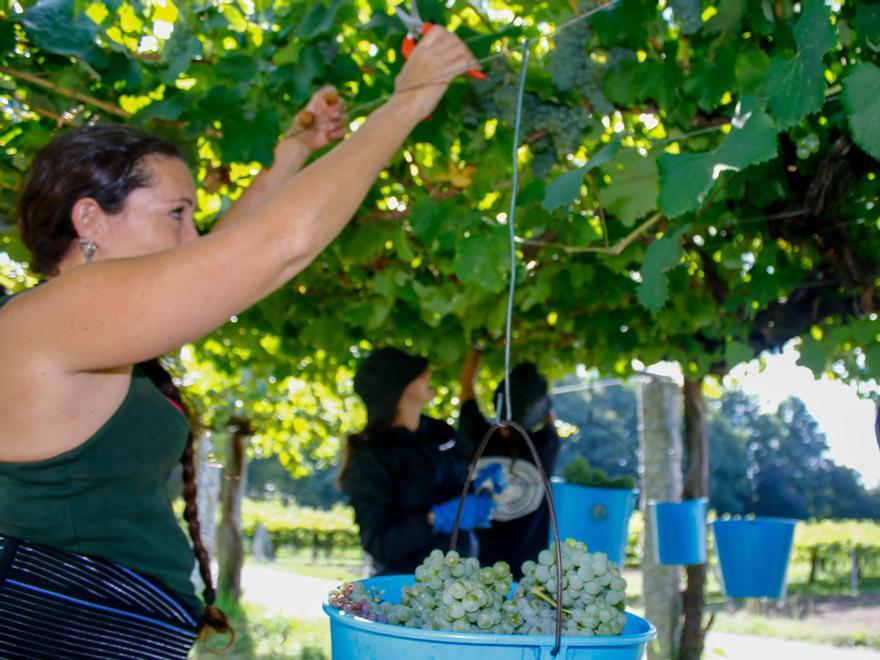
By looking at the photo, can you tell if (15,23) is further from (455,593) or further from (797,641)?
(797,641)

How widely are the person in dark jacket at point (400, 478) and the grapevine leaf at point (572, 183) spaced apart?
187 cm

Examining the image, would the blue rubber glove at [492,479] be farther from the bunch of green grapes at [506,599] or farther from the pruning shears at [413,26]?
the bunch of green grapes at [506,599]

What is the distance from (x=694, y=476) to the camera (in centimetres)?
534

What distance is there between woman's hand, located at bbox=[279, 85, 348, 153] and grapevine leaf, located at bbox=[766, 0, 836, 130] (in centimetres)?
113

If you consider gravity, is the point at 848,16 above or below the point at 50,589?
above

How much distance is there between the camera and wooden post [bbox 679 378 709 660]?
202 inches

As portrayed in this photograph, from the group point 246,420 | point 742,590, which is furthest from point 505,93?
point 246,420

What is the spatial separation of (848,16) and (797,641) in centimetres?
827

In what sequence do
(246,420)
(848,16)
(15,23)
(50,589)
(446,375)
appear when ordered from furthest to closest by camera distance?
(246,420) < (446,375) < (15,23) < (848,16) < (50,589)

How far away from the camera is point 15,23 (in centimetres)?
205

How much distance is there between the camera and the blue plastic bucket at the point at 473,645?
35.2 inches

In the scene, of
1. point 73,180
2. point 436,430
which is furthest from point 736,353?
point 73,180

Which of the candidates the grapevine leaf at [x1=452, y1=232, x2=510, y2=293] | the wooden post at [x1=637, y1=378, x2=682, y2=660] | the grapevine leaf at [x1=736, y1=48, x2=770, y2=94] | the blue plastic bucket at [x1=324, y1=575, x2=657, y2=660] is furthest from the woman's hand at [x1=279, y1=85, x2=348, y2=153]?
the wooden post at [x1=637, y1=378, x2=682, y2=660]

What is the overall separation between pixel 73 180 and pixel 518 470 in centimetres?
284
